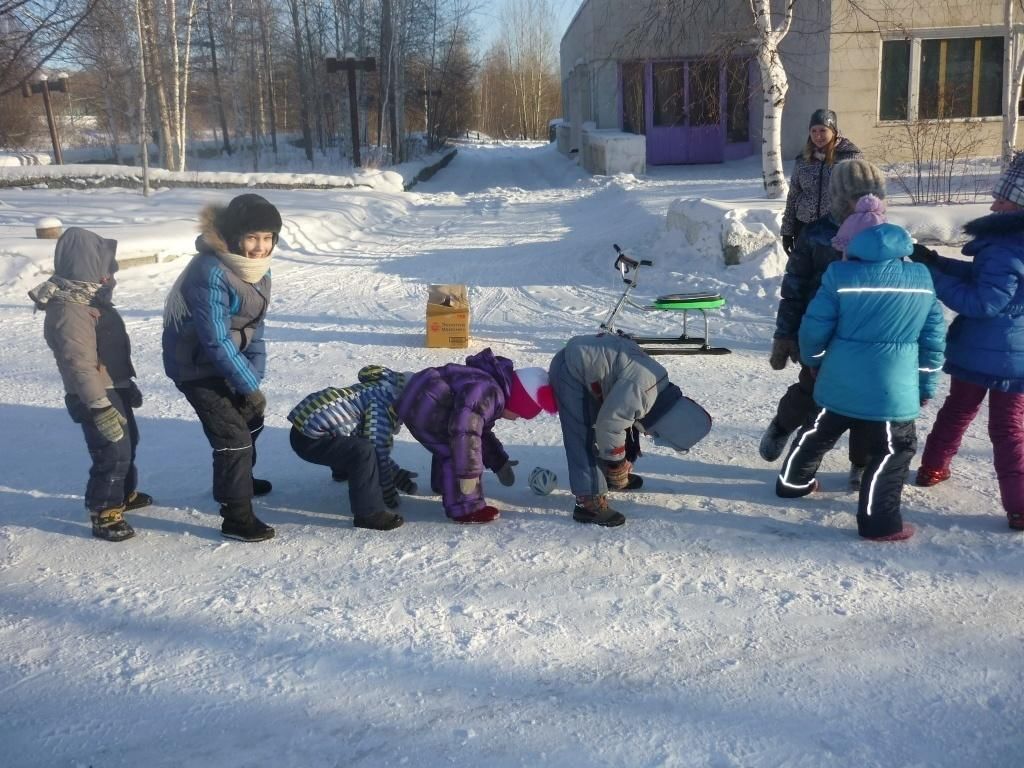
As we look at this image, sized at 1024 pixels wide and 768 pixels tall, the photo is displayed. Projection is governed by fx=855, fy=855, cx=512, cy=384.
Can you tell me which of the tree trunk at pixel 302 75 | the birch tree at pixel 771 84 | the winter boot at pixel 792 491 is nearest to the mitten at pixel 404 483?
the winter boot at pixel 792 491

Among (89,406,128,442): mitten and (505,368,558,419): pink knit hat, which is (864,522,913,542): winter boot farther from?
(89,406,128,442): mitten

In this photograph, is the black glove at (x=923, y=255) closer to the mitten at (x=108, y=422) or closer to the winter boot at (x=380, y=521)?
the winter boot at (x=380, y=521)

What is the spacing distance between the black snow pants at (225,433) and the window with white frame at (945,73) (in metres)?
17.9

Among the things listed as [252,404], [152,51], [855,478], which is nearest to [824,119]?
[855,478]

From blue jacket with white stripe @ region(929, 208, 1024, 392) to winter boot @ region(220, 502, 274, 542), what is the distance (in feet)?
10.1

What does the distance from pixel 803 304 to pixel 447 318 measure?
3375 millimetres

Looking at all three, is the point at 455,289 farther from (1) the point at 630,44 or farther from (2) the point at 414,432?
(1) the point at 630,44

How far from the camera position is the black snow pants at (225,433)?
3639mm

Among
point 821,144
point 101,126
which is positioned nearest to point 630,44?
point 821,144

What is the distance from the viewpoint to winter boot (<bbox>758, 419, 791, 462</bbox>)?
14.2ft

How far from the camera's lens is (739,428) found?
5016 millimetres

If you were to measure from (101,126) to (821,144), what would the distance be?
1716 inches

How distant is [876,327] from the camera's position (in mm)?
3457

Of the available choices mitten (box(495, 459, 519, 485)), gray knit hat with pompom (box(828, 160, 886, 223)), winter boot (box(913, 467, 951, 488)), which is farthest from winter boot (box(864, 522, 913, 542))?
mitten (box(495, 459, 519, 485))
